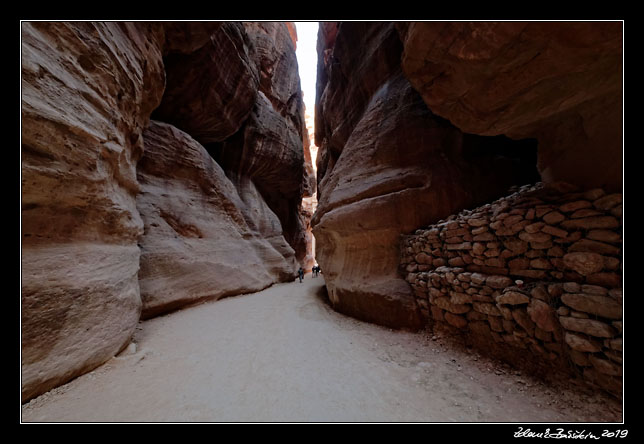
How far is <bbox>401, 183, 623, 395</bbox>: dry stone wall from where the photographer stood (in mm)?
2109

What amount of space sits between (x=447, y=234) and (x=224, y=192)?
9224 mm

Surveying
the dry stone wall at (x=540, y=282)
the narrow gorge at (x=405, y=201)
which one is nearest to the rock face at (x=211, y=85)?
the narrow gorge at (x=405, y=201)

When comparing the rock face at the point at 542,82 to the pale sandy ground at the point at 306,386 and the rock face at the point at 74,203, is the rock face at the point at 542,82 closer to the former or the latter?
the pale sandy ground at the point at 306,386

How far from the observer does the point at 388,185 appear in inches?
208

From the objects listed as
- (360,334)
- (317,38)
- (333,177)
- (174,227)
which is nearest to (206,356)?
(360,334)

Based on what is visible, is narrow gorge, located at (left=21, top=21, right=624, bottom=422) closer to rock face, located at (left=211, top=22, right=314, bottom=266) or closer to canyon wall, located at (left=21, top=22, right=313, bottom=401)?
canyon wall, located at (left=21, top=22, right=313, bottom=401)

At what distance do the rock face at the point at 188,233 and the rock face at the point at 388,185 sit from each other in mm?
3804

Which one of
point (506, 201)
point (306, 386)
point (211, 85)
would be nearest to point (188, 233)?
point (306, 386)

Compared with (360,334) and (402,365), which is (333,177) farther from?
(402,365)

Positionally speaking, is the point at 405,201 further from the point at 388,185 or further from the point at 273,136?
the point at 273,136

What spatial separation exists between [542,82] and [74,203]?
22.9 feet

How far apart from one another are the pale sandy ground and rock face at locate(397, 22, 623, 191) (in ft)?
8.93

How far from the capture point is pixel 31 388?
2.29m

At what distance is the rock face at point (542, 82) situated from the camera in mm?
2059
